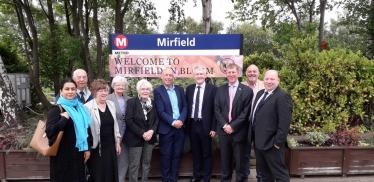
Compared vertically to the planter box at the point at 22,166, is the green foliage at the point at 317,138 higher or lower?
higher

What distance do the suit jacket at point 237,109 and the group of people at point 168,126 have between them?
13 mm

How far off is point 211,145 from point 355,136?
236 centimetres

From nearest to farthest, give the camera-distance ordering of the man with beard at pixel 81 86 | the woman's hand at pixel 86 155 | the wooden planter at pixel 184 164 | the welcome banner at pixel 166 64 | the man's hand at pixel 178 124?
the woman's hand at pixel 86 155 → the man with beard at pixel 81 86 → the man's hand at pixel 178 124 → the wooden planter at pixel 184 164 → the welcome banner at pixel 166 64

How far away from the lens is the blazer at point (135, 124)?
3537 mm

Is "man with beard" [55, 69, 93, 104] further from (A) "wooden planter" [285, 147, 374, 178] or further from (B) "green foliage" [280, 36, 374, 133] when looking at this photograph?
(B) "green foliage" [280, 36, 374, 133]

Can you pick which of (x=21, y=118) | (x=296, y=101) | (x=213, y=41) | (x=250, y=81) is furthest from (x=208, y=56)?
(x=21, y=118)

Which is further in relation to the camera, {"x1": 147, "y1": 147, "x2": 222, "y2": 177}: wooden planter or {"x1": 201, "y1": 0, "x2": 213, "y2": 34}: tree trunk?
{"x1": 201, "y1": 0, "x2": 213, "y2": 34}: tree trunk

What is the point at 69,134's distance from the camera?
2881 millimetres

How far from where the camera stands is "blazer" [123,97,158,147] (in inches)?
139

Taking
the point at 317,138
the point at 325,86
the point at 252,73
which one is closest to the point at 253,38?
the point at 325,86

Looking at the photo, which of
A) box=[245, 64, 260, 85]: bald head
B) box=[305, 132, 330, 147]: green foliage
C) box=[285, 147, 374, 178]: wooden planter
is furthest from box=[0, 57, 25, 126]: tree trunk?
box=[305, 132, 330, 147]: green foliage

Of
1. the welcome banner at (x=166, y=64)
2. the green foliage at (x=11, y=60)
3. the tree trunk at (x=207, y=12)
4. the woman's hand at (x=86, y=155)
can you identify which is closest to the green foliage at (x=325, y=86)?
the welcome banner at (x=166, y=64)

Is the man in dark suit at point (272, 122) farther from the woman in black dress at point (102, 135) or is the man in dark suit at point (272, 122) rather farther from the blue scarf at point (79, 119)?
the blue scarf at point (79, 119)

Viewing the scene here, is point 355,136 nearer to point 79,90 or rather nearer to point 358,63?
point 358,63
